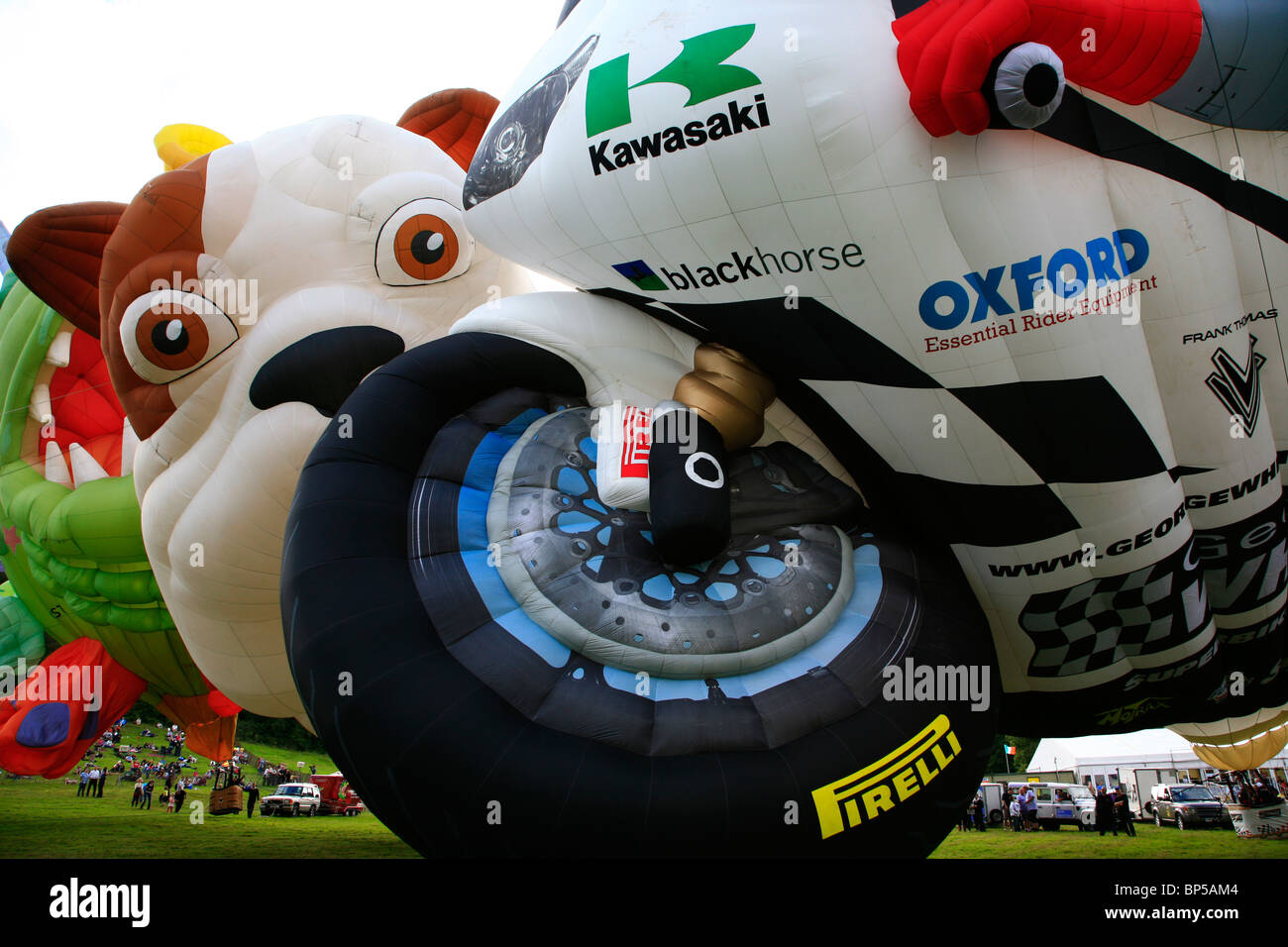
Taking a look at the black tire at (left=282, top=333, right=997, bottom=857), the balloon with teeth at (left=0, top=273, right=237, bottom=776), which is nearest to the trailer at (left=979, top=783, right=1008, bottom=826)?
the black tire at (left=282, top=333, right=997, bottom=857)

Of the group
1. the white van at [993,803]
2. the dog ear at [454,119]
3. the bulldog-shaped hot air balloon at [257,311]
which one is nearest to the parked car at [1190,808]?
the white van at [993,803]

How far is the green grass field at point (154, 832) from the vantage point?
6062 mm

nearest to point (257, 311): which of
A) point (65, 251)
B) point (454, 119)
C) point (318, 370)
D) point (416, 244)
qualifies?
point (318, 370)

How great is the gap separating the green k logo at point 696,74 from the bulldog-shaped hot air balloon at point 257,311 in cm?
195

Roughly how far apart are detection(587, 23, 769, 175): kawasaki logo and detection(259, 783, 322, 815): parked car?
28.1ft

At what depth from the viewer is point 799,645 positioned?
313cm

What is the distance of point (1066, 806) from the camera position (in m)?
9.20

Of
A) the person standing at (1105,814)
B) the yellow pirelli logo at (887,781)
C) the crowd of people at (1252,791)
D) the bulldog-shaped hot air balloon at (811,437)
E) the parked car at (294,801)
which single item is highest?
the bulldog-shaped hot air balloon at (811,437)

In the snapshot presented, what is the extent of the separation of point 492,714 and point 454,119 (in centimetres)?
440

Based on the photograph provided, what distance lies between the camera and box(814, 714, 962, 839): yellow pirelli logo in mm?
2814

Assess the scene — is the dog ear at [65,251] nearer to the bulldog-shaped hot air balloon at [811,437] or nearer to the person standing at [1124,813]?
the bulldog-shaped hot air balloon at [811,437]

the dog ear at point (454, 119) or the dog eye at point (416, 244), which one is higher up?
the dog ear at point (454, 119)

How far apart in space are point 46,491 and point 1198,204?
7.19m

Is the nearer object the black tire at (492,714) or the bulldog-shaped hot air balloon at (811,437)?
the black tire at (492,714)
